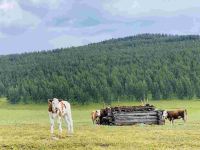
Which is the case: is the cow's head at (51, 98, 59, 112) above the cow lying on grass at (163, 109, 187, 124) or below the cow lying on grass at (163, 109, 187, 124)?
above

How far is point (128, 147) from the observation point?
1146 inches

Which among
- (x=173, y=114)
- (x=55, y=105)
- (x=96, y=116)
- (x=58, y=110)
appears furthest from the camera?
(x=173, y=114)

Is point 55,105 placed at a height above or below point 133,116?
above

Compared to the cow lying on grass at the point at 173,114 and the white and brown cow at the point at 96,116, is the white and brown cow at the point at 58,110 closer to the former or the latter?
the white and brown cow at the point at 96,116

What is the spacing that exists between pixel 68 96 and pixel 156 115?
429 feet

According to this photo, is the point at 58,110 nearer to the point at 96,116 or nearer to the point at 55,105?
the point at 55,105

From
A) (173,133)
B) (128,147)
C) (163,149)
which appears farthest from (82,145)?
(173,133)

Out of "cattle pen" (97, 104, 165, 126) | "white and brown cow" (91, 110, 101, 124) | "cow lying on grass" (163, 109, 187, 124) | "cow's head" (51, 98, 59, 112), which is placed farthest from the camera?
"cow lying on grass" (163, 109, 187, 124)

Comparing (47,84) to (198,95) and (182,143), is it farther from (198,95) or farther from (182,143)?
(182,143)

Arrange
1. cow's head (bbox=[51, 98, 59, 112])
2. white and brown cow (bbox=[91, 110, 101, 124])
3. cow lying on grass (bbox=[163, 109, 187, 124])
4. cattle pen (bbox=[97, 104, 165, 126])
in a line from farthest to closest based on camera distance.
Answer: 1. cow lying on grass (bbox=[163, 109, 187, 124])
2. white and brown cow (bbox=[91, 110, 101, 124])
3. cattle pen (bbox=[97, 104, 165, 126])
4. cow's head (bbox=[51, 98, 59, 112])

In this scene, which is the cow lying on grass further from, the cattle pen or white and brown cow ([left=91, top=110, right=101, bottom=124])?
white and brown cow ([left=91, top=110, right=101, bottom=124])

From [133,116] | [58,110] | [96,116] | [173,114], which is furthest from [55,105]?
[173,114]

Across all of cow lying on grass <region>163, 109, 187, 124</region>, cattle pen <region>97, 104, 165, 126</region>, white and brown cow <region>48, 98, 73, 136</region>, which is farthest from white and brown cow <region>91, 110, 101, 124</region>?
white and brown cow <region>48, 98, 73, 136</region>

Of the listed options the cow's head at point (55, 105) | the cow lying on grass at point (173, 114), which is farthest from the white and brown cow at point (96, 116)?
the cow's head at point (55, 105)
